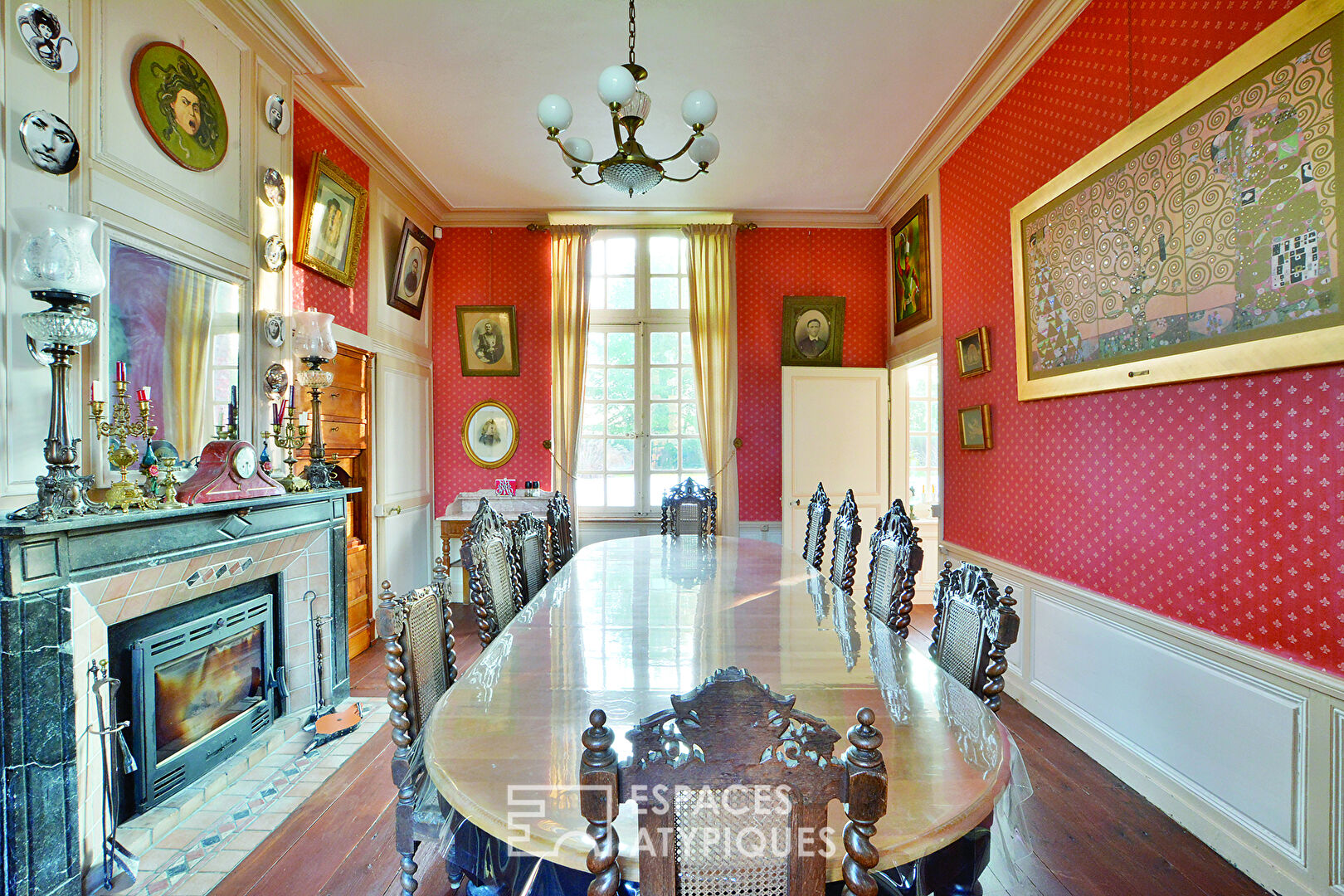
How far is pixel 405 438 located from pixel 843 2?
4.12 metres

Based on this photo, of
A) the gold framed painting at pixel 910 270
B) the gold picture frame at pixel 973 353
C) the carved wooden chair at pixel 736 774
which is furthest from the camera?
the gold framed painting at pixel 910 270

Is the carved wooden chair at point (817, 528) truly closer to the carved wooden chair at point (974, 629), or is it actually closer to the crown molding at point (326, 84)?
the carved wooden chair at point (974, 629)

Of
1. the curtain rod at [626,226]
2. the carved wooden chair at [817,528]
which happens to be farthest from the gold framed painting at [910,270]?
the carved wooden chair at [817,528]

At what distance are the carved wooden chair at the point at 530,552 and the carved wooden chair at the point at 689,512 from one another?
130cm

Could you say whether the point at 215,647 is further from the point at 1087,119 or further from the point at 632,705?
the point at 1087,119

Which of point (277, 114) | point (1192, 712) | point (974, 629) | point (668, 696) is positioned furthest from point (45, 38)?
point (1192, 712)

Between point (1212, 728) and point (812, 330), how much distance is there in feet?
12.9

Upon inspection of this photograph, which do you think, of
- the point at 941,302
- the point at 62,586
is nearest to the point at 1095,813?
the point at 941,302

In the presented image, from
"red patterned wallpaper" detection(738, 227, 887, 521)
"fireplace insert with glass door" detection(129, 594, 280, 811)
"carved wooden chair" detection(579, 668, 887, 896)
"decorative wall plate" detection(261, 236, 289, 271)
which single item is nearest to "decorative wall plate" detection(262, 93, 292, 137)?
"decorative wall plate" detection(261, 236, 289, 271)

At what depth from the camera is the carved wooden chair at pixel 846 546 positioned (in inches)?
114

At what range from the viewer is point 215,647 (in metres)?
2.61

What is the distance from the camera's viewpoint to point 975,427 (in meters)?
3.84

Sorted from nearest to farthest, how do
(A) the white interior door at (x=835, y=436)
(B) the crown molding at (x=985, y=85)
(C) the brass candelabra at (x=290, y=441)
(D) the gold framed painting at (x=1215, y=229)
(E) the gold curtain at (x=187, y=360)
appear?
(D) the gold framed painting at (x=1215, y=229) → (E) the gold curtain at (x=187, y=360) → (B) the crown molding at (x=985, y=85) → (C) the brass candelabra at (x=290, y=441) → (A) the white interior door at (x=835, y=436)

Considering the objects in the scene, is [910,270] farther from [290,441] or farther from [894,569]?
[290,441]
